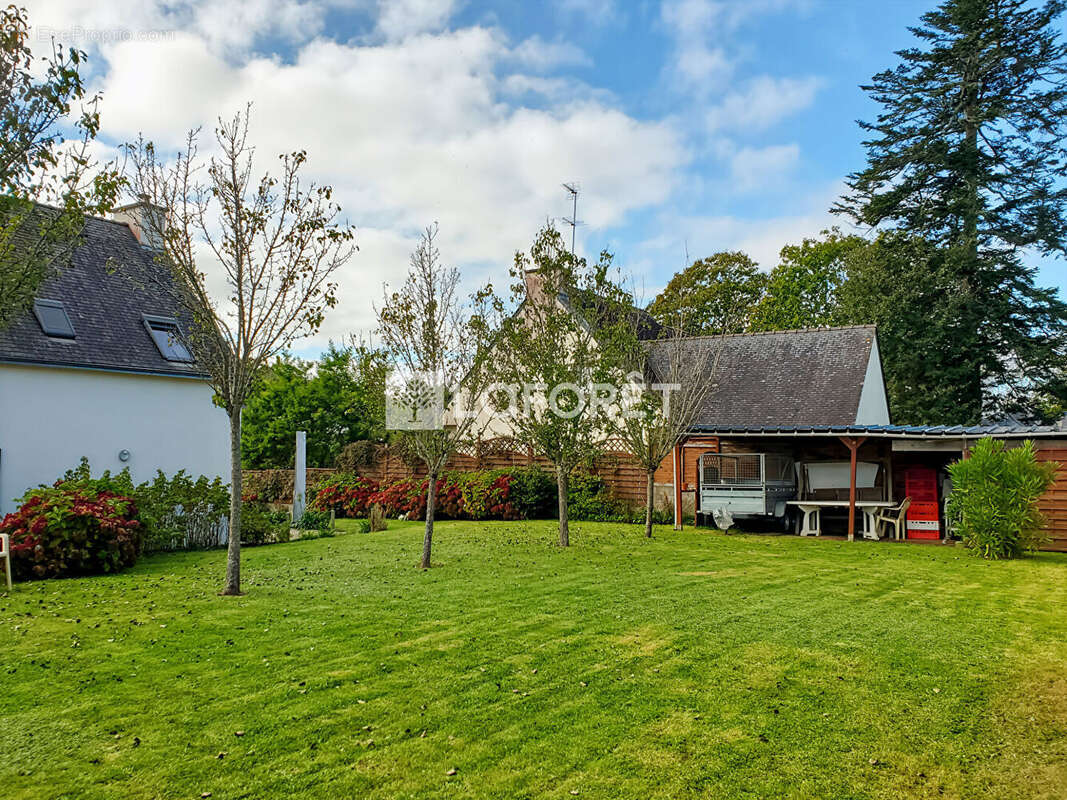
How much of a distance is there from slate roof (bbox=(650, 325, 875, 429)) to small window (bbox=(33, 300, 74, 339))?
12738 mm

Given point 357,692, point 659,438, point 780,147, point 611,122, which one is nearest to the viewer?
point 357,692

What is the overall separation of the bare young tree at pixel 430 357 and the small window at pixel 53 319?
7.78 meters

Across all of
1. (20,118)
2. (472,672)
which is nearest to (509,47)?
(20,118)

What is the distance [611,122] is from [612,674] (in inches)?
415

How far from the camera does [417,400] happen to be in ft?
33.3

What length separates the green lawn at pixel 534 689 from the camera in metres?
3.62

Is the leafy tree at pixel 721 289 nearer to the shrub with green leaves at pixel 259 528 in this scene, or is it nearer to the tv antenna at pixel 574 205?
the tv antenna at pixel 574 205

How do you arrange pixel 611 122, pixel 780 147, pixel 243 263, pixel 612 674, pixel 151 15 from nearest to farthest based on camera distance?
pixel 612 674
pixel 151 15
pixel 243 263
pixel 611 122
pixel 780 147

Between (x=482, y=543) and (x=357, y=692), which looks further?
(x=482, y=543)

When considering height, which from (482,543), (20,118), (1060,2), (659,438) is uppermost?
(1060,2)

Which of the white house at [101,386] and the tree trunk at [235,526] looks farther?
the white house at [101,386]

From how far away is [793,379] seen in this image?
63.1ft

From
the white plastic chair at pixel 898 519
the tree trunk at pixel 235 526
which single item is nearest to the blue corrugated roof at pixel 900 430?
the white plastic chair at pixel 898 519

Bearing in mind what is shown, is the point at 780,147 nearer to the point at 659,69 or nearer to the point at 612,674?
the point at 659,69
